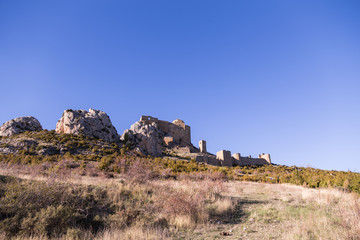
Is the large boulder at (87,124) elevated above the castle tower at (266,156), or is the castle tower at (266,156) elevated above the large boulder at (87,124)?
the large boulder at (87,124)

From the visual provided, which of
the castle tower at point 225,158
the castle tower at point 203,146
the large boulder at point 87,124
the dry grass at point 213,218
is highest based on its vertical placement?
the large boulder at point 87,124

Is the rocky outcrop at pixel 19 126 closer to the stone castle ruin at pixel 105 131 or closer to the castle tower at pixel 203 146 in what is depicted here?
the stone castle ruin at pixel 105 131

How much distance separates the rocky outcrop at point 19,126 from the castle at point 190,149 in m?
24.4

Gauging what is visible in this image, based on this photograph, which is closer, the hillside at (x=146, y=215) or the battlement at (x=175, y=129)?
the hillside at (x=146, y=215)

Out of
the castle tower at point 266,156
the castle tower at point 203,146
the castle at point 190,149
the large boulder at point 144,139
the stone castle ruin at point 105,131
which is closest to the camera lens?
the stone castle ruin at point 105,131

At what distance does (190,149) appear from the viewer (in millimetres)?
50531

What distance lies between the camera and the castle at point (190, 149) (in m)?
43.0

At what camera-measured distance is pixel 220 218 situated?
7.20 m

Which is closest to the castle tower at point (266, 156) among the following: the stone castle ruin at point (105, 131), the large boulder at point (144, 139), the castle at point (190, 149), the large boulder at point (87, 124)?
the castle at point (190, 149)

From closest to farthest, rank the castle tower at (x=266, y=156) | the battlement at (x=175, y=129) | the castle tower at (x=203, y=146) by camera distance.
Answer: the castle tower at (x=203, y=146) → the castle tower at (x=266, y=156) → the battlement at (x=175, y=129)

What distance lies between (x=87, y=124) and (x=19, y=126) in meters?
13.8

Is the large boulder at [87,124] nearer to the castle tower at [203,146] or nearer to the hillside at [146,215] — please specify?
the castle tower at [203,146]

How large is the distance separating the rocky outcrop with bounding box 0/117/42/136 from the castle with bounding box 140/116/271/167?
24.4m

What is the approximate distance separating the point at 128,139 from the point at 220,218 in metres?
33.1
